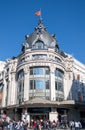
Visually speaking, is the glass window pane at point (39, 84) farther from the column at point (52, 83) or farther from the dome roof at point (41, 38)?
the dome roof at point (41, 38)

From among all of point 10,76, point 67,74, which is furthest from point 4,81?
point 67,74

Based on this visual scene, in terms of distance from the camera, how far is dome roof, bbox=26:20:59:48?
55362 mm

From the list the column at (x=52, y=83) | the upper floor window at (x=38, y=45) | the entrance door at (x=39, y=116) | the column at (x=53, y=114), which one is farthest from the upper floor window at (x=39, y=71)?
the entrance door at (x=39, y=116)

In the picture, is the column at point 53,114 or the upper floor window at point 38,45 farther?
the upper floor window at point 38,45

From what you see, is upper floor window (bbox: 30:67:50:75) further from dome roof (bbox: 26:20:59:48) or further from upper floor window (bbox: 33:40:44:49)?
dome roof (bbox: 26:20:59:48)

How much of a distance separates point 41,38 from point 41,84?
12.5m

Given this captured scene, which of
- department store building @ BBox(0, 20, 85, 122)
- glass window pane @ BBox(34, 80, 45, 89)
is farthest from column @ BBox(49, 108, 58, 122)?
glass window pane @ BBox(34, 80, 45, 89)

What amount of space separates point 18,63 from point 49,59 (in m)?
8.43

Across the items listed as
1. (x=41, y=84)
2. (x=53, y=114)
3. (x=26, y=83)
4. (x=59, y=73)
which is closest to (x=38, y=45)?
(x=59, y=73)

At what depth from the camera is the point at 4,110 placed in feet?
175

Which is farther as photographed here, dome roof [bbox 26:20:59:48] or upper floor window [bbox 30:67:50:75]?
dome roof [bbox 26:20:59:48]

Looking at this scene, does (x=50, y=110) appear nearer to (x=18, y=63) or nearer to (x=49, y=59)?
(x=49, y=59)

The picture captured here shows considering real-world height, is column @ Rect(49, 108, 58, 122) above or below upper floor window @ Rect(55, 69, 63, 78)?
below

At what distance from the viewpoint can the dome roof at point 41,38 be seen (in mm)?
55362
